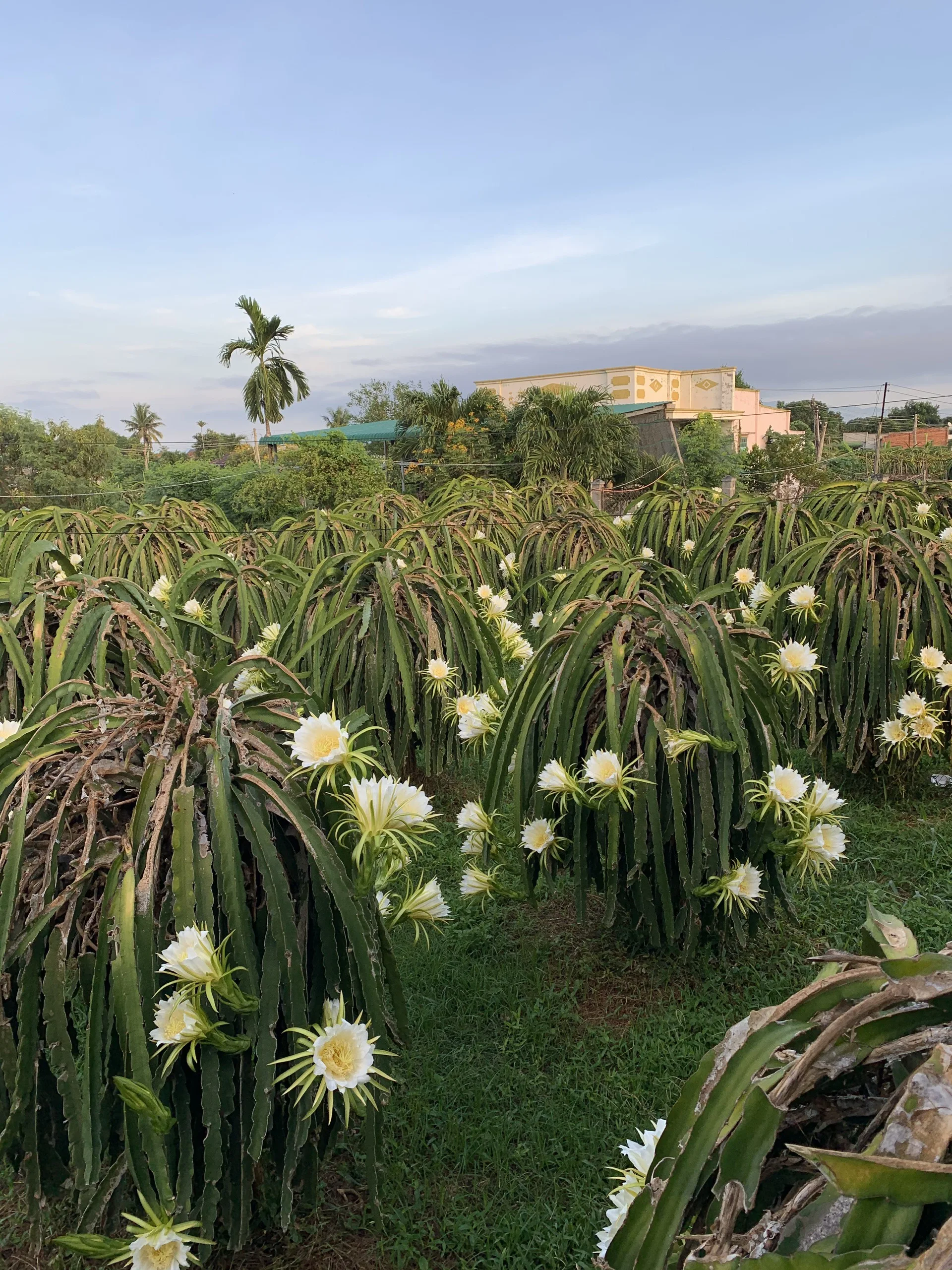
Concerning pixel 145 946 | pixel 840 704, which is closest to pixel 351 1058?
pixel 145 946

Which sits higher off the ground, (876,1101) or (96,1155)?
(876,1101)

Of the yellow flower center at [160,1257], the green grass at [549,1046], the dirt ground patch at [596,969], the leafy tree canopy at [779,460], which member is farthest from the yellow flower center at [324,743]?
the leafy tree canopy at [779,460]

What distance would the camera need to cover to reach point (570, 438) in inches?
476

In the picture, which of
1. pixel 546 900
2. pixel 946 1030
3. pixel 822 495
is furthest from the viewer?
pixel 822 495

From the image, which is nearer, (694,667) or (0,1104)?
(0,1104)

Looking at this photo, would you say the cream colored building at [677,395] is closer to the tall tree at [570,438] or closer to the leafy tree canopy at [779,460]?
the leafy tree canopy at [779,460]

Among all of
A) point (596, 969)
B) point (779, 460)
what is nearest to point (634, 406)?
point (779, 460)

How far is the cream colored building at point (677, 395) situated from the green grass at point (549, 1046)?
60.5ft

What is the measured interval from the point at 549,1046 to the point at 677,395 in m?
28.8

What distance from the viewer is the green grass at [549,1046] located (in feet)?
5.18

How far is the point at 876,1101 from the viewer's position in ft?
1.84

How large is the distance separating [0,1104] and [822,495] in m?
4.37

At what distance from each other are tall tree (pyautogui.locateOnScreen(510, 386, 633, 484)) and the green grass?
9648 millimetres

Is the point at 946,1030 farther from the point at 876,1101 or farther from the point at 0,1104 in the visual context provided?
the point at 0,1104
